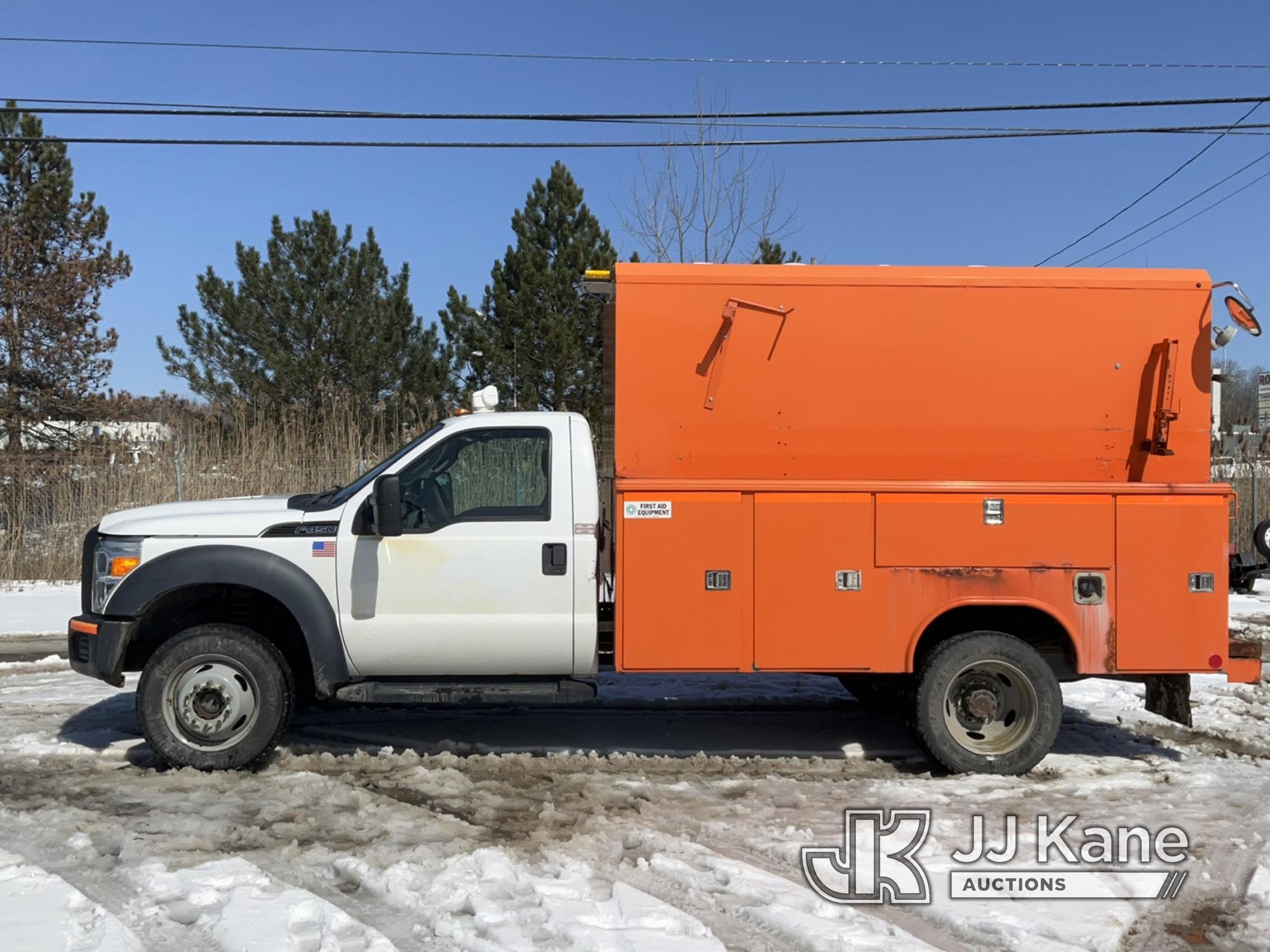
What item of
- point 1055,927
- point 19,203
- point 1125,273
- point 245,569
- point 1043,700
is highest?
point 19,203

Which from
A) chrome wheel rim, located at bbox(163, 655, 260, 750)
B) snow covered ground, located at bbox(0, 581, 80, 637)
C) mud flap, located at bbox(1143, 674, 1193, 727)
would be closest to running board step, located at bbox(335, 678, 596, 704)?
chrome wheel rim, located at bbox(163, 655, 260, 750)

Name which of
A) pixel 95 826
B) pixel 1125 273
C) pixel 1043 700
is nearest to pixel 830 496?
pixel 1043 700

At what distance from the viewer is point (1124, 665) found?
5.84 metres

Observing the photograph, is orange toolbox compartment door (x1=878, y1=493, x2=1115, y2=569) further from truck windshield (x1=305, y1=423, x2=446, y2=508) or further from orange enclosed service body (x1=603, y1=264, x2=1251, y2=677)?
truck windshield (x1=305, y1=423, x2=446, y2=508)

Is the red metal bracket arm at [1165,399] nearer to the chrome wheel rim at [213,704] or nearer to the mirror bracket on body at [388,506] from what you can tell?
the mirror bracket on body at [388,506]

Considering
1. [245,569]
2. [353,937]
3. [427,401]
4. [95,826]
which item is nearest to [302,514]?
[245,569]

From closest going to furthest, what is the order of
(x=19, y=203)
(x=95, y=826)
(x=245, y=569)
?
(x=95, y=826), (x=245, y=569), (x=19, y=203)

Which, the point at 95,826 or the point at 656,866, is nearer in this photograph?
the point at 656,866

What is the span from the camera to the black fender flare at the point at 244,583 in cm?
574

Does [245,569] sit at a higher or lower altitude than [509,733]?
higher

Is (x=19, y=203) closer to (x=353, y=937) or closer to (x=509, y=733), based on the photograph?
(x=509, y=733)

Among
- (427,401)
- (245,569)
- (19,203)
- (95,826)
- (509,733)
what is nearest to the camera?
(95,826)

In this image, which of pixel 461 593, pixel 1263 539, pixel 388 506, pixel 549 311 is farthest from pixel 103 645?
pixel 549 311

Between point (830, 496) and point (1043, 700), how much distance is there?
5.72 ft
